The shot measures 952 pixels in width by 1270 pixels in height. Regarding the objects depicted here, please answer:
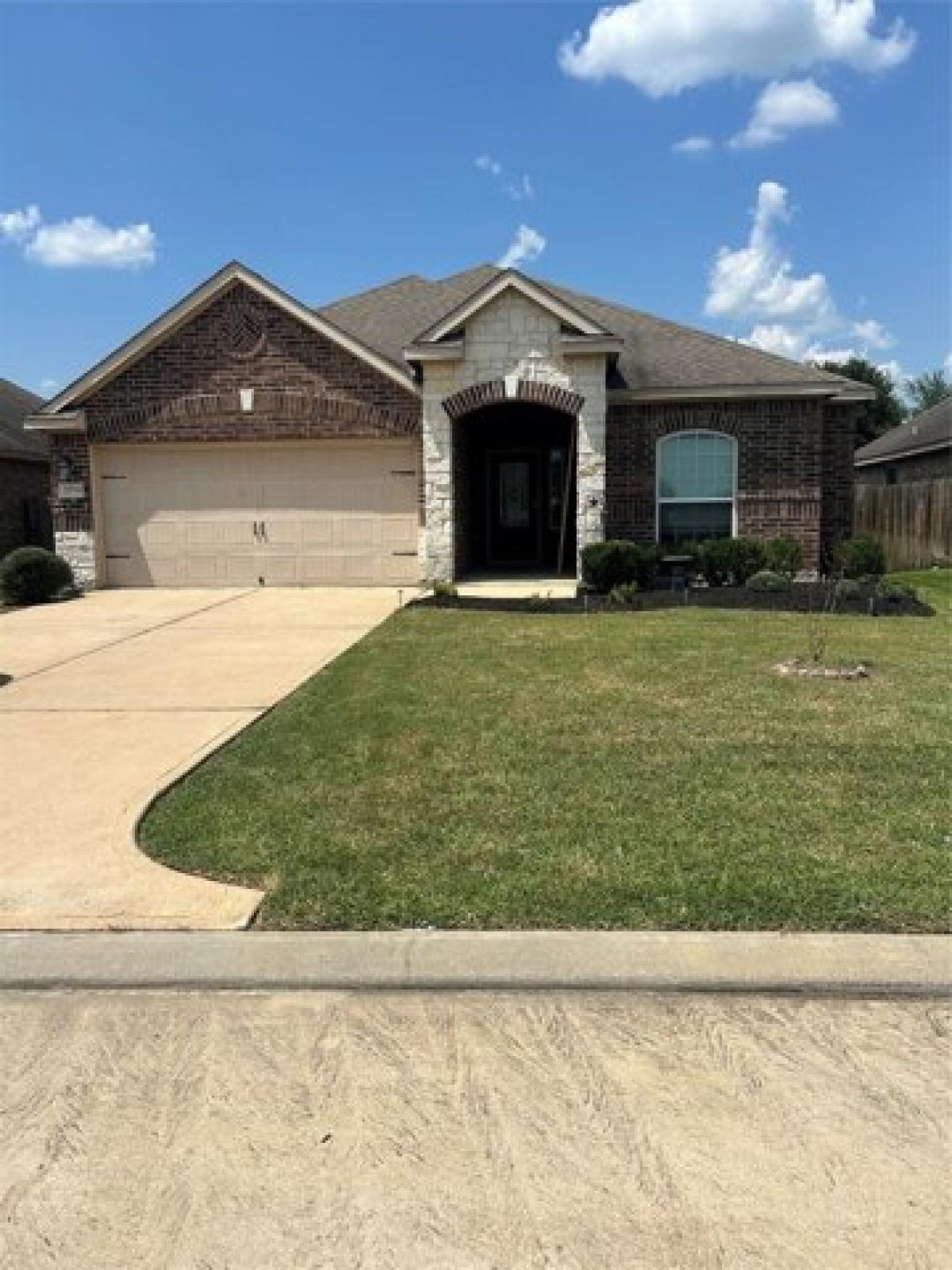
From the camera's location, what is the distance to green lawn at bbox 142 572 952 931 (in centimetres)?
416

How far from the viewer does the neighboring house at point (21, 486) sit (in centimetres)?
2166

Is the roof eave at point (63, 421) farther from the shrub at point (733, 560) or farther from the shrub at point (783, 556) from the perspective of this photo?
the shrub at point (783, 556)

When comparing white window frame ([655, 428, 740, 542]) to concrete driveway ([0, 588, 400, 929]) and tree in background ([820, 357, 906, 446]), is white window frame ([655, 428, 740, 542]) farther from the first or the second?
tree in background ([820, 357, 906, 446])

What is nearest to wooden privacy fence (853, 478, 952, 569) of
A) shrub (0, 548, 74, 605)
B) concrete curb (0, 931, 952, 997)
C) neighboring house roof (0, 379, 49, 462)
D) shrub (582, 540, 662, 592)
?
shrub (582, 540, 662, 592)

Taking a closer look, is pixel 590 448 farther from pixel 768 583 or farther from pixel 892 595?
pixel 892 595

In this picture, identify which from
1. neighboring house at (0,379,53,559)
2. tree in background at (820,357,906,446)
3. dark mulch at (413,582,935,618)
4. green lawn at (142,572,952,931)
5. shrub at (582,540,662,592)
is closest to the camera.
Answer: green lawn at (142,572,952,931)

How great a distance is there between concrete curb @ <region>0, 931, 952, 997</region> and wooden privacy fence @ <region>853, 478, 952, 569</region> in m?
19.5

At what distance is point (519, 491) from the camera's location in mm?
20047

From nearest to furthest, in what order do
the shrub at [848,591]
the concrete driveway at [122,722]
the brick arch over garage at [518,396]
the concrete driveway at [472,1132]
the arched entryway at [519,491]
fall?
the concrete driveway at [472,1132]
the concrete driveway at [122,722]
the shrub at [848,591]
the brick arch over garage at [518,396]
the arched entryway at [519,491]

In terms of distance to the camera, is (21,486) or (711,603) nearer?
(711,603)

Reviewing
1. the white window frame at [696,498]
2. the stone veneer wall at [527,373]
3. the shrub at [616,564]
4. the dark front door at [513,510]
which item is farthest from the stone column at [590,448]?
the dark front door at [513,510]

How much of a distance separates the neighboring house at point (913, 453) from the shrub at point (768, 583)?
16.1m

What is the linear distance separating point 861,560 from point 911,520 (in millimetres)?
9198

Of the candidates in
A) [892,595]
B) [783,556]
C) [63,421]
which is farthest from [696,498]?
[63,421]
